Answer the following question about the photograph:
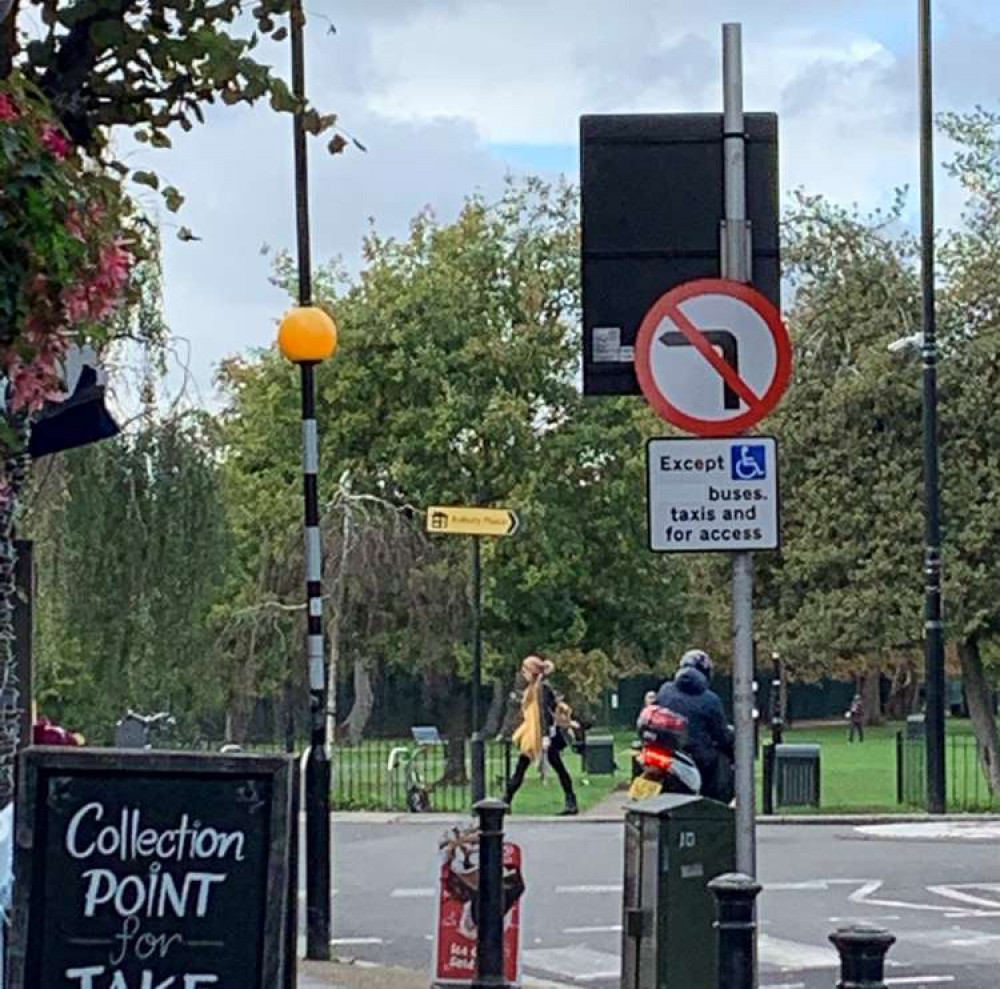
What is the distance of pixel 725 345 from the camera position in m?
8.01

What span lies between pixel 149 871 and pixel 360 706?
39.6 meters

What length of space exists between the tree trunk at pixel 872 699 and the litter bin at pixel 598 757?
37880mm

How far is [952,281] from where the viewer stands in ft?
95.0

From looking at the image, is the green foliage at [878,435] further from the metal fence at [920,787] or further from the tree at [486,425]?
the tree at [486,425]

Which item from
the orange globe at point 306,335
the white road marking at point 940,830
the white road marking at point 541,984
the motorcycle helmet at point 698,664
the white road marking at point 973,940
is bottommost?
the white road marking at point 541,984

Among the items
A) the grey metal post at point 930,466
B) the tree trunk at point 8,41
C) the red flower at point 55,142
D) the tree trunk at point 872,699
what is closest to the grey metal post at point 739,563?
the tree trunk at point 8,41

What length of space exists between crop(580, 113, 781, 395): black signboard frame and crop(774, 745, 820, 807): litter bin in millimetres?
17948

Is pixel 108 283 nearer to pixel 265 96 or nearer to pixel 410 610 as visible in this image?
pixel 265 96

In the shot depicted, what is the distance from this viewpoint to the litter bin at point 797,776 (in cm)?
2592

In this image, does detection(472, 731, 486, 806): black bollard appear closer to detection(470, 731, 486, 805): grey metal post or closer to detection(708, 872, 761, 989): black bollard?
detection(470, 731, 486, 805): grey metal post

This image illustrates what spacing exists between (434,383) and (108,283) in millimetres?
34048

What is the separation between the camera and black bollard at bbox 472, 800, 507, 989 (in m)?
10.6

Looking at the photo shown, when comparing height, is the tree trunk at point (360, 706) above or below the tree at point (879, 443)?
below

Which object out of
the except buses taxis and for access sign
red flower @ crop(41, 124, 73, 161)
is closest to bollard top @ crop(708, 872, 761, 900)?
the except buses taxis and for access sign
